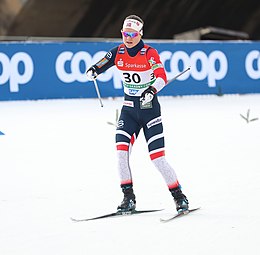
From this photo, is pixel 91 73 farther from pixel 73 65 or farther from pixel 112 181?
pixel 73 65

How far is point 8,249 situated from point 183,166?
3.88 m

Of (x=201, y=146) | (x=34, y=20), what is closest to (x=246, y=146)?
(x=201, y=146)

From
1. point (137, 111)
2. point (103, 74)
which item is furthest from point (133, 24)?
point (103, 74)

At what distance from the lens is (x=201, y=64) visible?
1502 cm

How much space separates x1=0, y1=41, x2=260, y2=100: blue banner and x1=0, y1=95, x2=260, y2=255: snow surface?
443 millimetres

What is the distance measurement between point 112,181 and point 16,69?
6562 millimetres

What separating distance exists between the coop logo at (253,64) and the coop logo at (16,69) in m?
5.42

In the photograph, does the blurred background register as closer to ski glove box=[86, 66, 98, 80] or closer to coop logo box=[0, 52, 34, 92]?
coop logo box=[0, 52, 34, 92]

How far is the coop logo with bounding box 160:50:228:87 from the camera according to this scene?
14.7 metres

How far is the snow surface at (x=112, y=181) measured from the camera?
5.21 metres

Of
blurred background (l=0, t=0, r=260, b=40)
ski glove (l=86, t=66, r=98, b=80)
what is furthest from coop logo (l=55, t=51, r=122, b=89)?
blurred background (l=0, t=0, r=260, b=40)

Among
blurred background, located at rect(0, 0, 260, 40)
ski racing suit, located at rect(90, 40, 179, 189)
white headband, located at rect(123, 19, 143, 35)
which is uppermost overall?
blurred background, located at rect(0, 0, 260, 40)

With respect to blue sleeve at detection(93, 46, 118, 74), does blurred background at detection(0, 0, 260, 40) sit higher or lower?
higher

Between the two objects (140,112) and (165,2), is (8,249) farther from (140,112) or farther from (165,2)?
(165,2)
